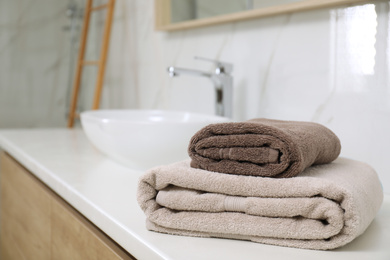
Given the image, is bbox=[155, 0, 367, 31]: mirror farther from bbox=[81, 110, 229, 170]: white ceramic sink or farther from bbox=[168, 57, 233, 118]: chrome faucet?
bbox=[81, 110, 229, 170]: white ceramic sink

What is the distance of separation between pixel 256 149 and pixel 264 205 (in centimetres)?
8

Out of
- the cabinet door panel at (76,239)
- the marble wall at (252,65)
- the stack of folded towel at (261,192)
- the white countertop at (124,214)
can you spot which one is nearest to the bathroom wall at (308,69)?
the marble wall at (252,65)

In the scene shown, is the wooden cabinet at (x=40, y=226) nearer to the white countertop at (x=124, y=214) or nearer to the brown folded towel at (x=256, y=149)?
the white countertop at (x=124, y=214)

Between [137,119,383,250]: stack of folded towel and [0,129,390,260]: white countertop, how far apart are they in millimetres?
19

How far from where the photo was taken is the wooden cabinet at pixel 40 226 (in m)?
0.74

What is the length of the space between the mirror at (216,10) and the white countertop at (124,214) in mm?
448

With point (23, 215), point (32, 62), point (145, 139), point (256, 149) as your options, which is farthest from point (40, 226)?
point (32, 62)

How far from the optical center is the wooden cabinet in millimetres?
737

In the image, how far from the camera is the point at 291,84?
3.46 ft

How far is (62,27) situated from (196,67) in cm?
111

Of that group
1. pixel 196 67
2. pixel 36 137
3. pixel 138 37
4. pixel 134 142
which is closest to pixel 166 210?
pixel 134 142

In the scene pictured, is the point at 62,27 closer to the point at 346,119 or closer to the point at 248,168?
the point at 346,119

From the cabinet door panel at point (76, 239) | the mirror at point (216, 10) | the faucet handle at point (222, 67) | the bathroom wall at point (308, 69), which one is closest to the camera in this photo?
the cabinet door panel at point (76, 239)

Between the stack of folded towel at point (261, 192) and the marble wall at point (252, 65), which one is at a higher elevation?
the marble wall at point (252, 65)
